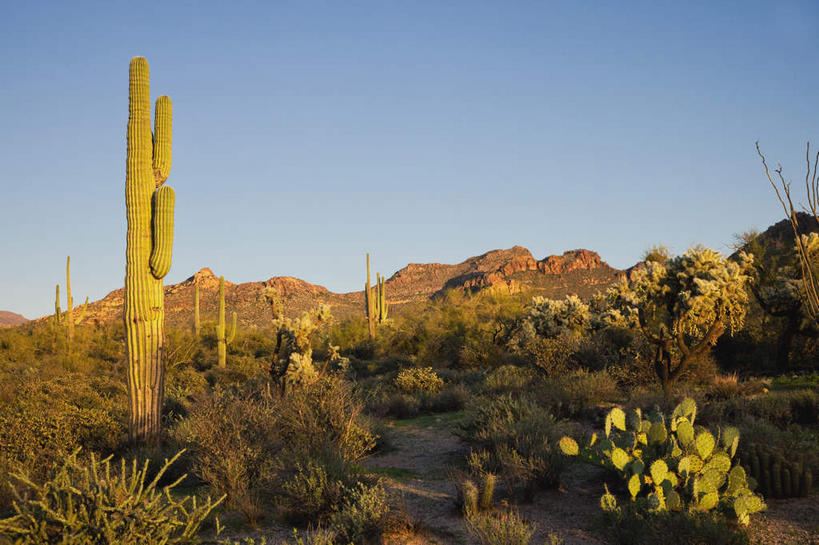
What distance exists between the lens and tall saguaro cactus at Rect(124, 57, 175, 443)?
31.8 ft

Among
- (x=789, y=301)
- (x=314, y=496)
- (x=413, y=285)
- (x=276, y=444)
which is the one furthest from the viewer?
(x=413, y=285)

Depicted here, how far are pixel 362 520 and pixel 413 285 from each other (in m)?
63.8

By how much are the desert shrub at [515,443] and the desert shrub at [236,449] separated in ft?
9.68

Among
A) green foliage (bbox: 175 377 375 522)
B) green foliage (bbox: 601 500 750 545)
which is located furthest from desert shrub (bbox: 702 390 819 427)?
green foliage (bbox: 175 377 375 522)

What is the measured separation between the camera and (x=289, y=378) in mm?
13273

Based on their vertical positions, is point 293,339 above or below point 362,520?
above

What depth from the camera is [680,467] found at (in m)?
6.01

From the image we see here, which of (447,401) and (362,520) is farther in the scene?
(447,401)

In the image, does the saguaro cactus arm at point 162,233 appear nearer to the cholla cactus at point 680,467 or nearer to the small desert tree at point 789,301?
the cholla cactus at point 680,467

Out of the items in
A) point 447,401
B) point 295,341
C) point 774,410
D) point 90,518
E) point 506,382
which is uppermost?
point 295,341

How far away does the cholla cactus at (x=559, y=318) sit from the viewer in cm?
1845

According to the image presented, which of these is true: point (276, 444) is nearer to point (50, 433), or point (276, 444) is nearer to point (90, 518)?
point (50, 433)

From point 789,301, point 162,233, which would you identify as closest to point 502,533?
point 162,233

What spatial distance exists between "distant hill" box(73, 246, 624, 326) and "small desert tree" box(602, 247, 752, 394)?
28587 mm
